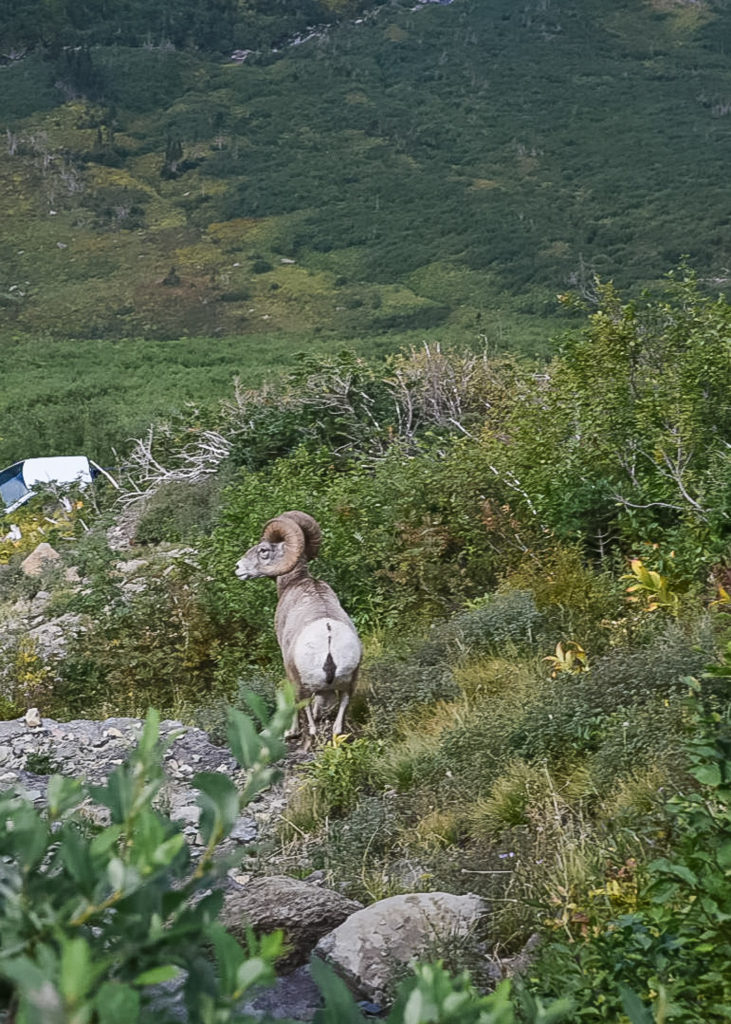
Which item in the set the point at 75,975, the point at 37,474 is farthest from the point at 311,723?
the point at 37,474

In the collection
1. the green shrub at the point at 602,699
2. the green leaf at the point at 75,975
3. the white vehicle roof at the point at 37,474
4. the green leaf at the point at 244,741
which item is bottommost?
the white vehicle roof at the point at 37,474

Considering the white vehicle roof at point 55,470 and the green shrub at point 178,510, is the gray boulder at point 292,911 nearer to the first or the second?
the green shrub at point 178,510

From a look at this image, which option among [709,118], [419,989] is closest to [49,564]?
[419,989]

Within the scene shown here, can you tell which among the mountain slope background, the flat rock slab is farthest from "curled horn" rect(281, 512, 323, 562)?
the mountain slope background

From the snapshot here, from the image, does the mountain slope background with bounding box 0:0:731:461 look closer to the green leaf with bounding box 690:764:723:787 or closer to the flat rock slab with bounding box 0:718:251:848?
the flat rock slab with bounding box 0:718:251:848

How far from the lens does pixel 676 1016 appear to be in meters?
2.62

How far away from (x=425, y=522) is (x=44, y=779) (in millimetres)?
4348

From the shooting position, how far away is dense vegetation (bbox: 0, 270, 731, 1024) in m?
3.58

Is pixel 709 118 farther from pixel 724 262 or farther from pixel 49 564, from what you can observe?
pixel 49 564

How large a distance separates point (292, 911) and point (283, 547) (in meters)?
3.66

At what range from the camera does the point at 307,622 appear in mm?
6891

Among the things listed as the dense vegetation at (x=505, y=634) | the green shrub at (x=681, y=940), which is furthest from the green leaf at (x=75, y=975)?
the green shrub at (x=681, y=940)

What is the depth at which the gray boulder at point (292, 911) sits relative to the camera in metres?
4.12

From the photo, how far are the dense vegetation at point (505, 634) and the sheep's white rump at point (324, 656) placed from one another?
0.41 metres
